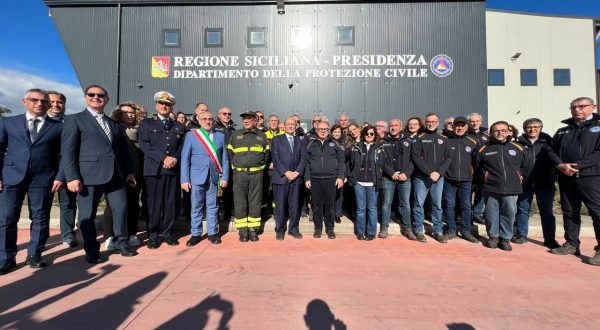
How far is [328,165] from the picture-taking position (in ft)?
15.5

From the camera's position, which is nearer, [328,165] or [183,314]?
[183,314]

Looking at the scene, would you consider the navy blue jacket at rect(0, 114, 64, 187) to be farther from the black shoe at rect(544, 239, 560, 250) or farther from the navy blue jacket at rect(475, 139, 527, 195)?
the black shoe at rect(544, 239, 560, 250)

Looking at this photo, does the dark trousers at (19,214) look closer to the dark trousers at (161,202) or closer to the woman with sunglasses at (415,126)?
the dark trousers at (161,202)

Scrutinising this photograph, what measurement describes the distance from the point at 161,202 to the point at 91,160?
1.08m

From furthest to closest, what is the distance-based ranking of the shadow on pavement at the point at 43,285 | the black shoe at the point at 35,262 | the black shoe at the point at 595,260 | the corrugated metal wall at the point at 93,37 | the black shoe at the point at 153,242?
1. the corrugated metal wall at the point at 93,37
2. the black shoe at the point at 153,242
3. the black shoe at the point at 595,260
4. the black shoe at the point at 35,262
5. the shadow on pavement at the point at 43,285

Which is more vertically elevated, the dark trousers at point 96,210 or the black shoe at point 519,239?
the dark trousers at point 96,210

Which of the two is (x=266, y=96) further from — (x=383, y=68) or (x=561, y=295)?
(x=561, y=295)

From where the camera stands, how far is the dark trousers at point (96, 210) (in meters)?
3.62

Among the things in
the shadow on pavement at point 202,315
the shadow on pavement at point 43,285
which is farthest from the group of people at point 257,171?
the shadow on pavement at point 202,315

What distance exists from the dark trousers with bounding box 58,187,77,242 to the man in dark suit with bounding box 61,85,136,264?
3.05 ft

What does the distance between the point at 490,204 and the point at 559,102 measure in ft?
53.2

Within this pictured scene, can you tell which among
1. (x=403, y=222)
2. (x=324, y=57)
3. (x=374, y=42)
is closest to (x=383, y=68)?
(x=374, y=42)

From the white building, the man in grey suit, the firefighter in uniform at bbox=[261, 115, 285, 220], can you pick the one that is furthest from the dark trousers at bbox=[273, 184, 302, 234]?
the white building

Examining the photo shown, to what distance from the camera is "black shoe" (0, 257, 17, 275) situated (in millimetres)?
3275
